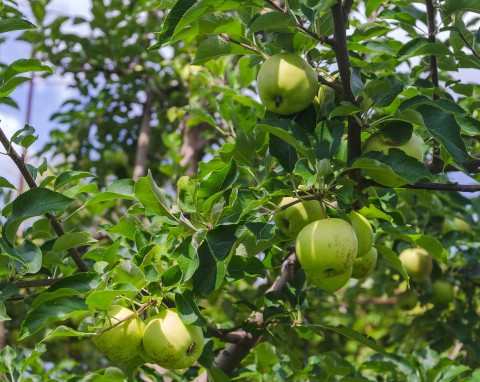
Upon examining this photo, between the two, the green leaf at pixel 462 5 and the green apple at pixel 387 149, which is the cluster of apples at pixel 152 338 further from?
the green leaf at pixel 462 5

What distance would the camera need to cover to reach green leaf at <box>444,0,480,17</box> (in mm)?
1529

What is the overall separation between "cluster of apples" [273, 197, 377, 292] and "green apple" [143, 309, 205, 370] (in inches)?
9.9

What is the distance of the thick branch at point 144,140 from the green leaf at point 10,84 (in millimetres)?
1553

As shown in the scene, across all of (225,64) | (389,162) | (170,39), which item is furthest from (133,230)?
(225,64)

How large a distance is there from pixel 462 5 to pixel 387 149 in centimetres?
46

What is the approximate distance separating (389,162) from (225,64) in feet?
4.42

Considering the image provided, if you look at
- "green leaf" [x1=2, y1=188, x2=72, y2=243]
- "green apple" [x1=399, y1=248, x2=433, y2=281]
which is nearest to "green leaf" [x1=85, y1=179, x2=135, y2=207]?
"green leaf" [x1=2, y1=188, x2=72, y2=243]

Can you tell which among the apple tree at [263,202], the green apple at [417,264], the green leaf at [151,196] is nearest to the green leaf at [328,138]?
the apple tree at [263,202]

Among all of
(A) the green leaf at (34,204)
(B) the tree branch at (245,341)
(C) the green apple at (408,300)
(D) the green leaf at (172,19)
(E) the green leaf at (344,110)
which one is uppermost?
(D) the green leaf at (172,19)

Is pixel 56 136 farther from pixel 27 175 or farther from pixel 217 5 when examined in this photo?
pixel 217 5

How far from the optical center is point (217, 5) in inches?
45.9

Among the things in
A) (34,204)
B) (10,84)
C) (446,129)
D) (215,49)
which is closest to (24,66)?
(10,84)

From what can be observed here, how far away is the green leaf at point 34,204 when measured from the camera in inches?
51.2

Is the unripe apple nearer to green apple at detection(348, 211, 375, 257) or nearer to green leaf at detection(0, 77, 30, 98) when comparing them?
green apple at detection(348, 211, 375, 257)
